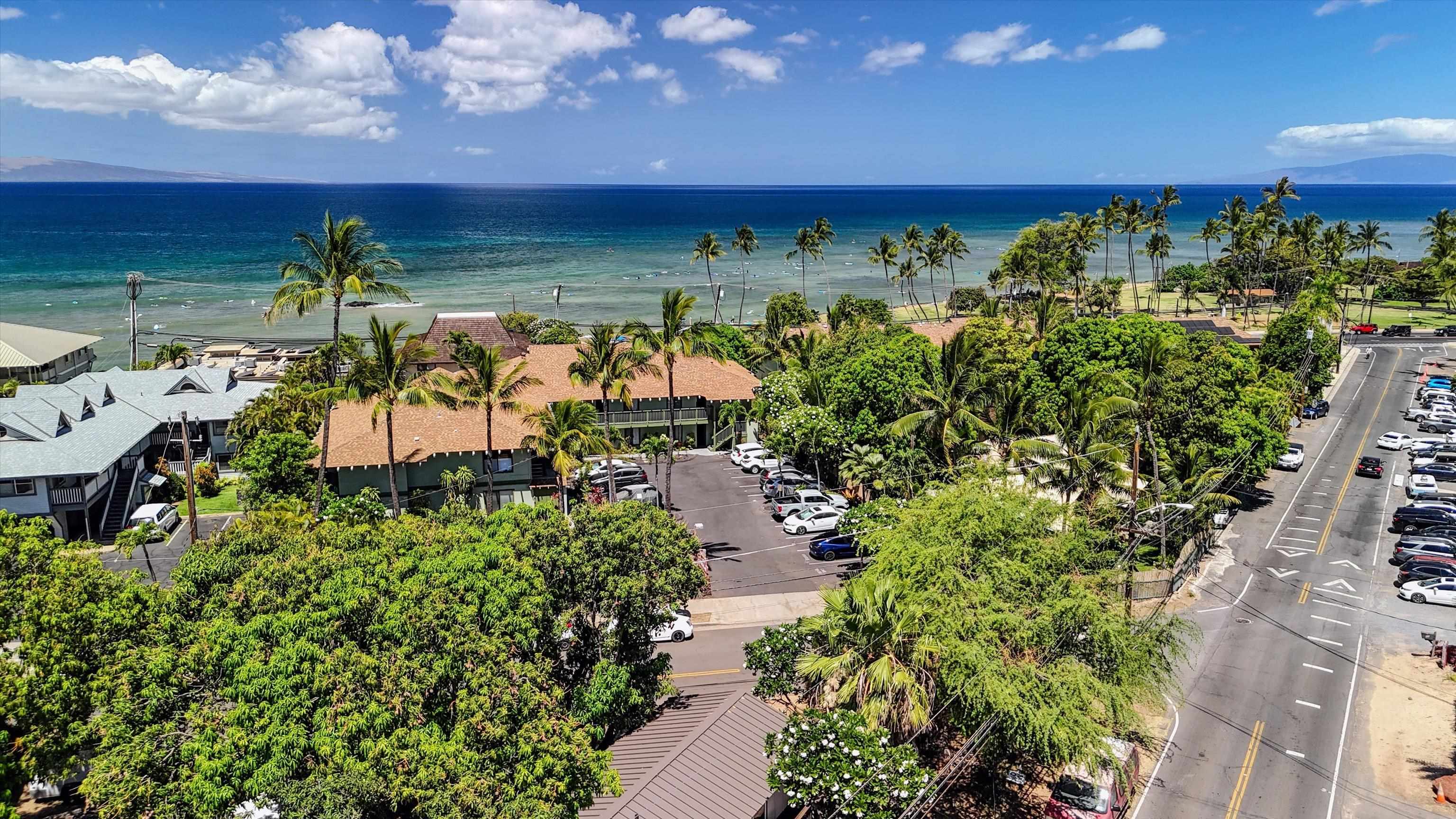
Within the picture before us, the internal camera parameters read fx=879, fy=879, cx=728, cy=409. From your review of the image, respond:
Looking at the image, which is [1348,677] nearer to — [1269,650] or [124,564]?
[1269,650]

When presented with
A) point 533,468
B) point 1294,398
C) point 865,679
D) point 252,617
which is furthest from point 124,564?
point 1294,398

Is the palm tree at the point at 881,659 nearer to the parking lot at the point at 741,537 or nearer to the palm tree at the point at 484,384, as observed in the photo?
the parking lot at the point at 741,537

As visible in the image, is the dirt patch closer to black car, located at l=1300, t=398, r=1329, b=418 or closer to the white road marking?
the white road marking

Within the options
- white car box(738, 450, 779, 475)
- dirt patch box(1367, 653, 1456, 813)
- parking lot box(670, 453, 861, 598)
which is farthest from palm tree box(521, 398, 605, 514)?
dirt patch box(1367, 653, 1456, 813)

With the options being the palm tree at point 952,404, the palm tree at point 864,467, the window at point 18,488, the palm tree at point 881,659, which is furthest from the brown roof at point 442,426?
the palm tree at point 881,659

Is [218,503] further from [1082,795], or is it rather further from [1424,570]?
[1424,570]

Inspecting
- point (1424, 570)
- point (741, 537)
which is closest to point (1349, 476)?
point (1424, 570)
